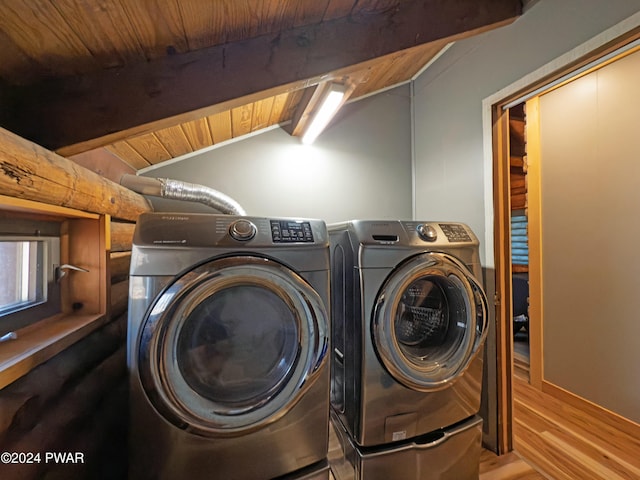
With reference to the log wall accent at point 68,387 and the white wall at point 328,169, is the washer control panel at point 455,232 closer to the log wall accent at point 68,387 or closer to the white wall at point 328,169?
the white wall at point 328,169

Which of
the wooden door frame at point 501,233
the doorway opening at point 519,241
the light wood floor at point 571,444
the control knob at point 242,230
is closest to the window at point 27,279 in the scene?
the control knob at point 242,230

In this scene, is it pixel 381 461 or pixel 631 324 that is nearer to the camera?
pixel 381 461

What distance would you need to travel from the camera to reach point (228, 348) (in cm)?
104

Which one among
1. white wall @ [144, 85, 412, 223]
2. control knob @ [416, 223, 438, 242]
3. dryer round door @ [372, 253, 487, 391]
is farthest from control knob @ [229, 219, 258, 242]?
white wall @ [144, 85, 412, 223]

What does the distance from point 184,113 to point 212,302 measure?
2.49 feet

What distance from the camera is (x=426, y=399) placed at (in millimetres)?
1290

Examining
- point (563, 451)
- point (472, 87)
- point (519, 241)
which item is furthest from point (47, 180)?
point (519, 241)

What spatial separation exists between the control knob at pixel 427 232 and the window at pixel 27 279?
60.5 inches

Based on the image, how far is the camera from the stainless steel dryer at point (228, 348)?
2.86 feet

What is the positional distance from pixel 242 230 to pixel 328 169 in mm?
1689

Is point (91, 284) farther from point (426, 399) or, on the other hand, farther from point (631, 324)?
point (631, 324)

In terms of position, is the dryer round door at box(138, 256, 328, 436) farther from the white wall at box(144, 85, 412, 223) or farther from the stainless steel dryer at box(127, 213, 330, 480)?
the white wall at box(144, 85, 412, 223)

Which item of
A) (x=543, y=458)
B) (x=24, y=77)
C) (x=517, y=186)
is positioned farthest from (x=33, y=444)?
(x=517, y=186)

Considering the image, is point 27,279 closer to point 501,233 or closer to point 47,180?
point 47,180
